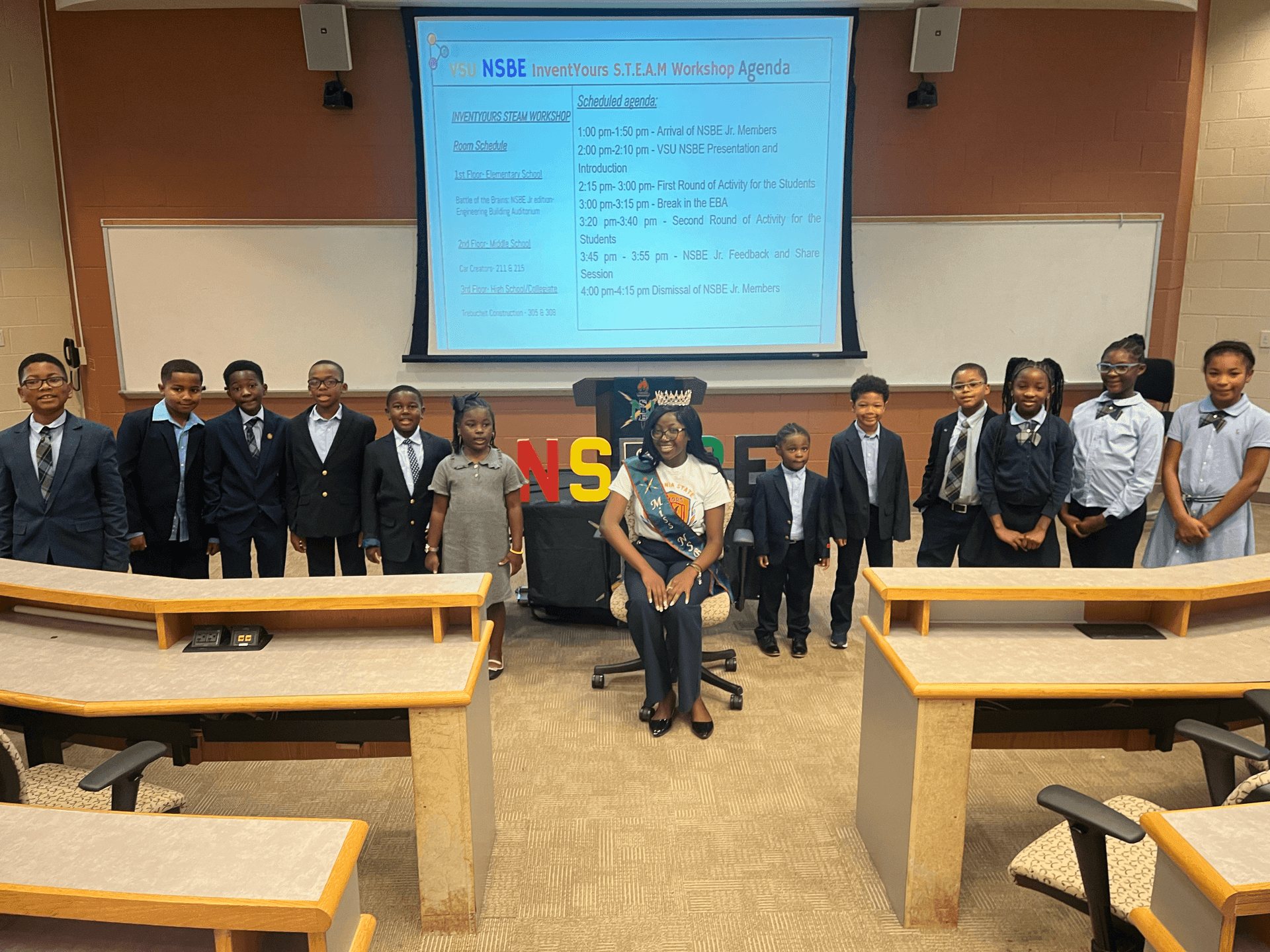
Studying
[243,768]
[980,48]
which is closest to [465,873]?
[243,768]

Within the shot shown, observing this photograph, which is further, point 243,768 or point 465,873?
point 243,768

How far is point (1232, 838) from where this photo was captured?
→ 1.42m

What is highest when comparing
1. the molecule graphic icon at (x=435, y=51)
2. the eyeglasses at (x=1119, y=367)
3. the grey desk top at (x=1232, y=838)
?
the molecule graphic icon at (x=435, y=51)

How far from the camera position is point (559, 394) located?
6.20 meters

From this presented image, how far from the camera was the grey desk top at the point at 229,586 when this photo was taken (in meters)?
2.37

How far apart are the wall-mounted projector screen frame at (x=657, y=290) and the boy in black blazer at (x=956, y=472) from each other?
2.28m

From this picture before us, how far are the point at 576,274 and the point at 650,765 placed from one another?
3.83m

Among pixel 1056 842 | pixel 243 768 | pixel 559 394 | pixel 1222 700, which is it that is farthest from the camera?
pixel 559 394

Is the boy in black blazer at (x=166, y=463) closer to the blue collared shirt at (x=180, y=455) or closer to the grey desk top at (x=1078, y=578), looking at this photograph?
the blue collared shirt at (x=180, y=455)

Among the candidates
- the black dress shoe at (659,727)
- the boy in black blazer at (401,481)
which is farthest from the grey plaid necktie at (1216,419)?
the boy in black blazer at (401,481)

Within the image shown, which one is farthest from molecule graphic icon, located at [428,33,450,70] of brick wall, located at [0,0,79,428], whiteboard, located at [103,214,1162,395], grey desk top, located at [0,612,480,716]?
grey desk top, located at [0,612,480,716]

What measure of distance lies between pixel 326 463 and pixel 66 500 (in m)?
0.97

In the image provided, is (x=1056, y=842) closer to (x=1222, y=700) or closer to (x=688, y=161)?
(x=1222, y=700)

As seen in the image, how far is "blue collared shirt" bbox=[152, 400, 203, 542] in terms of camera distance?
3.65 metres
